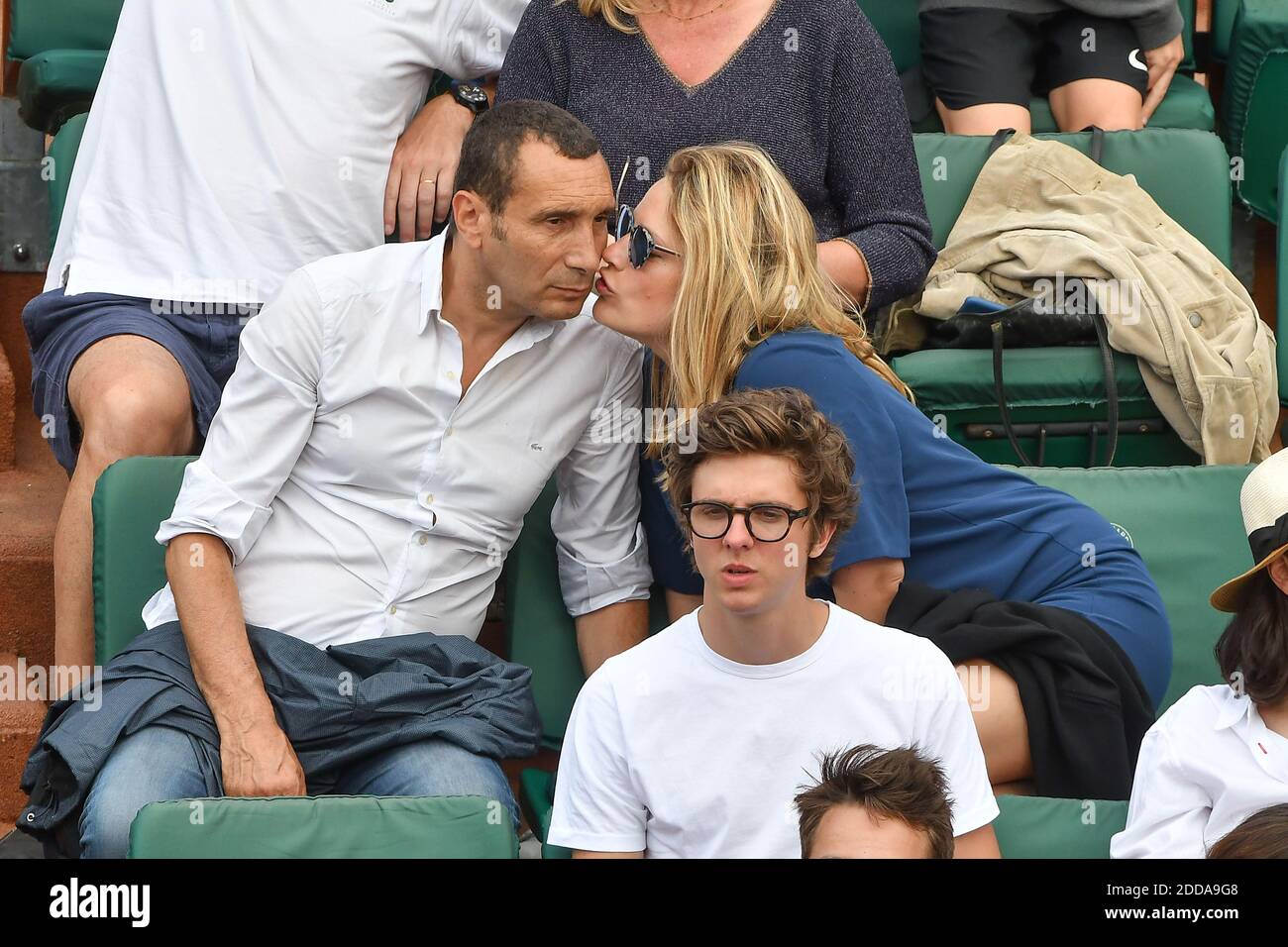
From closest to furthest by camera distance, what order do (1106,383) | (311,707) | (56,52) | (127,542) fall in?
(311,707), (127,542), (1106,383), (56,52)

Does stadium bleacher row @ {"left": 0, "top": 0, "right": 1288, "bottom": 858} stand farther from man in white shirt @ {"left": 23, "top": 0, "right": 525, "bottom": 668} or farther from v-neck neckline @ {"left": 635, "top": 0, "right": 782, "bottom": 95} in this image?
v-neck neckline @ {"left": 635, "top": 0, "right": 782, "bottom": 95}

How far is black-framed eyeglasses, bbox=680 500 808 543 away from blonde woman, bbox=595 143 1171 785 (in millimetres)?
233

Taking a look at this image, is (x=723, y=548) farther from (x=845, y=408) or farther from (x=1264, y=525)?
(x=1264, y=525)

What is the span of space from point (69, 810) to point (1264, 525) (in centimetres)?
147

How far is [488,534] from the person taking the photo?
7.89 ft

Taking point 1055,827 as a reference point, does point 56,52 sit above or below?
above

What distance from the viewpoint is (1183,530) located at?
8.30ft

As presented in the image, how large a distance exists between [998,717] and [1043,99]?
210 centimetres

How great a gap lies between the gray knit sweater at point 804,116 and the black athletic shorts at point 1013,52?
30.2 inches

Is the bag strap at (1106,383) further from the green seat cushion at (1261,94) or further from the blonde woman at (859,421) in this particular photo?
the green seat cushion at (1261,94)

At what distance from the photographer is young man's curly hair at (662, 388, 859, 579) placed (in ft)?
6.17

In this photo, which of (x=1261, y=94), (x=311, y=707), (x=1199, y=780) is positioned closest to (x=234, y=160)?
(x=311, y=707)

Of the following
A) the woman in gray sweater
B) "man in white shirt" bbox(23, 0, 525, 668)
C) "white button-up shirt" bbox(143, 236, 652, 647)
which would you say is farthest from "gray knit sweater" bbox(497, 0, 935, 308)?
the woman in gray sweater

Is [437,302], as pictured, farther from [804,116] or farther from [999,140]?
[999,140]
